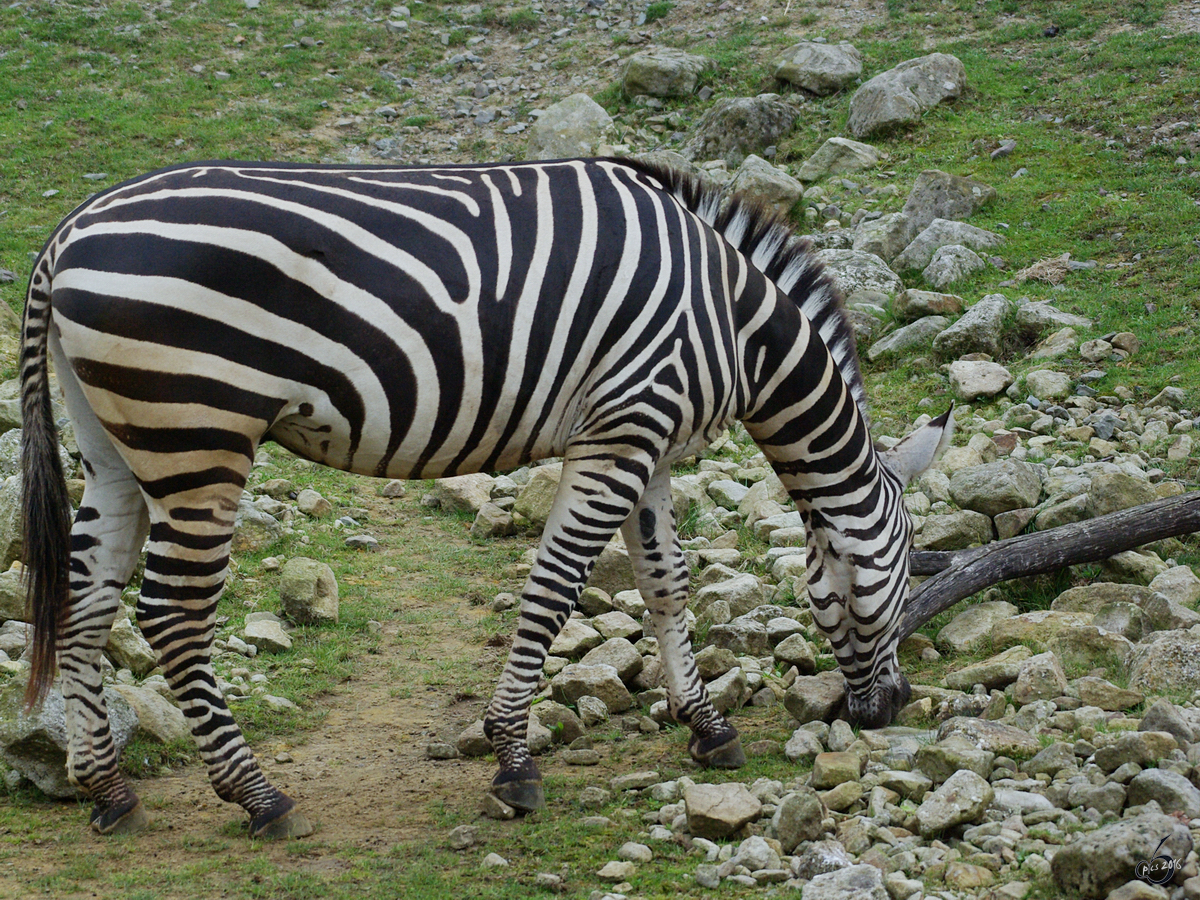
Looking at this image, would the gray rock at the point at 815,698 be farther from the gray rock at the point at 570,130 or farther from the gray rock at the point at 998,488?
the gray rock at the point at 570,130

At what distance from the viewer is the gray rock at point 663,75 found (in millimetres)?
17312

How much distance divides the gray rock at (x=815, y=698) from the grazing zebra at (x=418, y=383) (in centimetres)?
18

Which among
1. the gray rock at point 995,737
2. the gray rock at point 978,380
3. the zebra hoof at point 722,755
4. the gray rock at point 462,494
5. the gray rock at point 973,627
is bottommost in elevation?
the gray rock at point 462,494

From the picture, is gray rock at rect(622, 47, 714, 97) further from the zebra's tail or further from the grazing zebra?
the zebra's tail

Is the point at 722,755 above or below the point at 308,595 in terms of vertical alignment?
above

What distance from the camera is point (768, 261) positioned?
559 cm

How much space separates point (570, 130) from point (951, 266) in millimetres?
7084

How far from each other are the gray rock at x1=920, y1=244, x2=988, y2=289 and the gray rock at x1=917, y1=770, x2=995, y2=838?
7.83 m

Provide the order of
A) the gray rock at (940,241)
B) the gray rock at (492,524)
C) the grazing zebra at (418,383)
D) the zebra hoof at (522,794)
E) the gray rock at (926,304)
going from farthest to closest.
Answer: the gray rock at (940,241)
the gray rock at (926,304)
the gray rock at (492,524)
the zebra hoof at (522,794)
the grazing zebra at (418,383)

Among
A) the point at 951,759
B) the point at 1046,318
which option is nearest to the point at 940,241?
the point at 1046,318

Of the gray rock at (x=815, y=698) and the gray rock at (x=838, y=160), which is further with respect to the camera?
the gray rock at (x=838, y=160)

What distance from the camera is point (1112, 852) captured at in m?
3.30

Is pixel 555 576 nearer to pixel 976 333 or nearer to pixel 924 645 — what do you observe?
pixel 924 645

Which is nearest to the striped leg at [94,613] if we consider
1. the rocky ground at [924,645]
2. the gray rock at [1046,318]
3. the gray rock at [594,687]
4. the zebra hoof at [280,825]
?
the rocky ground at [924,645]
